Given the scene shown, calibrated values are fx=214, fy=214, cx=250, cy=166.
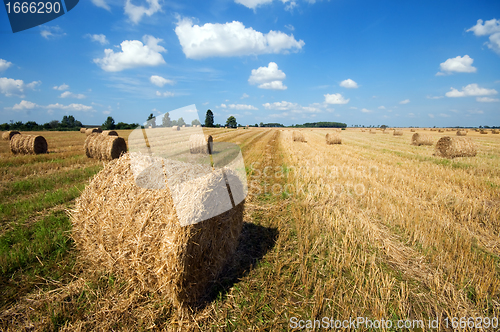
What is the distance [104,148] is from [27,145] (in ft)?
19.2

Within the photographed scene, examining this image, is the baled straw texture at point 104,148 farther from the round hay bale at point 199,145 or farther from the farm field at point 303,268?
the farm field at point 303,268

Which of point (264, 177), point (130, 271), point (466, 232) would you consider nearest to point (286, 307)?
point (130, 271)

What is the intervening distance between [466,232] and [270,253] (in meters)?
4.11

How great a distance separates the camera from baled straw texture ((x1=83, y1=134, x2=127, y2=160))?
13160 millimetres

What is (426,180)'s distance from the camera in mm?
7789

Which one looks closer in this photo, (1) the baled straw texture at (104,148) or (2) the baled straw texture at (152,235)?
(2) the baled straw texture at (152,235)

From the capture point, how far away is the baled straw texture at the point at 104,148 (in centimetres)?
1316

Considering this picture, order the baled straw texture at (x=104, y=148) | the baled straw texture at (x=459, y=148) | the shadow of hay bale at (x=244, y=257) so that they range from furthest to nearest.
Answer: the baled straw texture at (x=104, y=148)
the baled straw texture at (x=459, y=148)
the shadow of hay bale at (x=244, y=257)

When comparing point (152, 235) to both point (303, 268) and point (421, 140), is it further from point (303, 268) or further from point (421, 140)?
point (421, 140)

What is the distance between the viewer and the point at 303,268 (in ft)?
11.7

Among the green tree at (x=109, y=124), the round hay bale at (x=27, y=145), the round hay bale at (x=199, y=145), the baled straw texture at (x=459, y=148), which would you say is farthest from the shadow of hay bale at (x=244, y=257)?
the green tree at (x=109, y=124)

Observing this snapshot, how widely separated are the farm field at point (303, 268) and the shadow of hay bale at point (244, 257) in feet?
0.07

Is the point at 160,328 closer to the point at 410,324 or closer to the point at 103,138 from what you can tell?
the point at 410,324

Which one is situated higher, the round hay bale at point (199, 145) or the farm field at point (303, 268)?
the round hay bale at point (199, 145)
